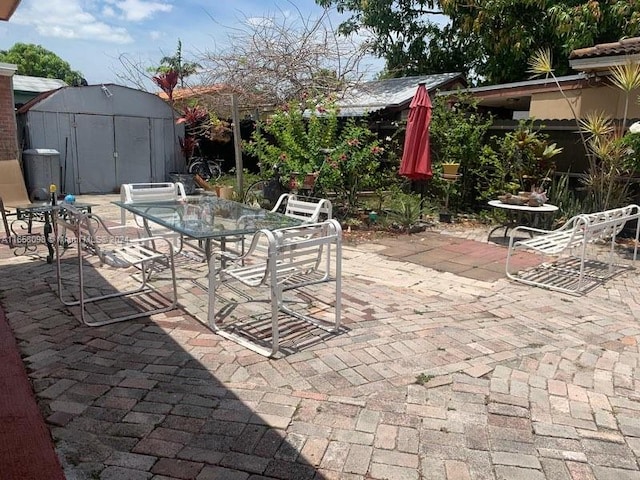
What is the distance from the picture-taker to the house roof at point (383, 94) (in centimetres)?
1088

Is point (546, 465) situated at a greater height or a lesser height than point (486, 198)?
lesser

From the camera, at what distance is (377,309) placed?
13.5 feet

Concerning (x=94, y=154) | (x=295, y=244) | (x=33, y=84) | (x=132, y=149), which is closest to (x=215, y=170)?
(x=132, y=149)

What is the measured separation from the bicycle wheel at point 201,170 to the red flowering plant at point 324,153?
5.49 meters

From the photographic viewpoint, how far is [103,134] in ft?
38.9

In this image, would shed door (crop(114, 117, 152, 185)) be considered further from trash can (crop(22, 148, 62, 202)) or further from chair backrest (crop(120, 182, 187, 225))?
chair backrest (crop(120, 182, 187, 225))

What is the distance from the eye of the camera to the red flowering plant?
24.5 feet

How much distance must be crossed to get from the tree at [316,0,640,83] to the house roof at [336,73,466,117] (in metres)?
1.13

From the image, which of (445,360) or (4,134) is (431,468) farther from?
(4,134)

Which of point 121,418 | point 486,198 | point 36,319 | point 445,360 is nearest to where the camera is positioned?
point 121,418

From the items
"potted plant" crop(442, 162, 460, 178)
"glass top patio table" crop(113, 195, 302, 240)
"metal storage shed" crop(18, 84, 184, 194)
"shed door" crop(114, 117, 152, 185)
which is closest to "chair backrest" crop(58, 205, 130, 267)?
"glass top patio table" crop(113, 195, 302, 240)

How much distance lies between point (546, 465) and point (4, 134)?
437 inches

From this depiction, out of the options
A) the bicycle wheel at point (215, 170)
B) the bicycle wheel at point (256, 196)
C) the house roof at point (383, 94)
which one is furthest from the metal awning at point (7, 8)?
the bicycle wheel at point (215, 170)

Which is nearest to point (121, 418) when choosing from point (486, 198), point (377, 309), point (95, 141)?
point (377, 309)
